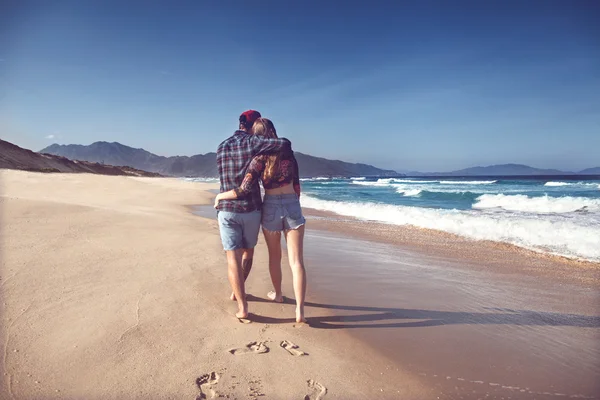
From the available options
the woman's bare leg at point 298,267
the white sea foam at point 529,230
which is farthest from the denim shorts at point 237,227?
the white sea foam at point 529,230

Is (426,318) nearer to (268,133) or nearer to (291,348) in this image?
(291,348)

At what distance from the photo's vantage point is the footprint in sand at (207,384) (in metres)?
2.08

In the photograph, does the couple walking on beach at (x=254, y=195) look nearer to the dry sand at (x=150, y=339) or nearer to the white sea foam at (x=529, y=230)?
the dry sand at (x=150, y=339)

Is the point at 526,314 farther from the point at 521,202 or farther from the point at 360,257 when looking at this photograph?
the point at 521,202

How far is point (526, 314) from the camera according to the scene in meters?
3.60

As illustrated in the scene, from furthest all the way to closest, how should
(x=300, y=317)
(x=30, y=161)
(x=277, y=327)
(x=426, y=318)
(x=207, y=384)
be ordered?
(x=30, y=161)
(x=426, y=318)
(x=300, y=317)
(x=277, y=327)
(x=207, y=384)

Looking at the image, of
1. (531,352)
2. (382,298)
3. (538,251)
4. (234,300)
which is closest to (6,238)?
(234,300)

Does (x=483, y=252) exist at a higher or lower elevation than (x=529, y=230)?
lower

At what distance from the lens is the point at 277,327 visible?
3090mm

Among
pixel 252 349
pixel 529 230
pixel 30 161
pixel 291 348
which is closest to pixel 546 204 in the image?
pixel 529 230

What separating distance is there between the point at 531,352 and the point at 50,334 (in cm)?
373

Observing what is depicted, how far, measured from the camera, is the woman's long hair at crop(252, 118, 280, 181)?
3.18m

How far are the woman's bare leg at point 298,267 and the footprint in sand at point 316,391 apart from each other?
3.07ft

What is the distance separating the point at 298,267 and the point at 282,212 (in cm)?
54
